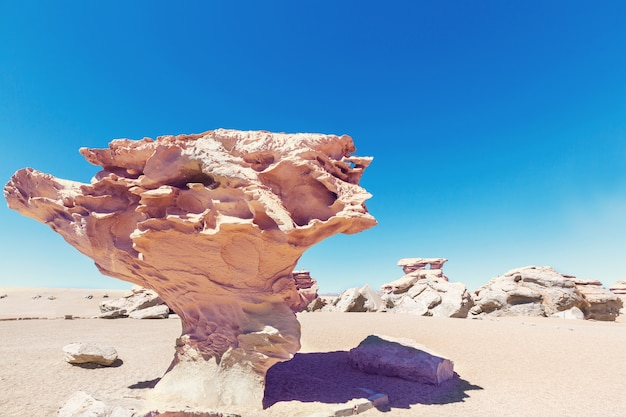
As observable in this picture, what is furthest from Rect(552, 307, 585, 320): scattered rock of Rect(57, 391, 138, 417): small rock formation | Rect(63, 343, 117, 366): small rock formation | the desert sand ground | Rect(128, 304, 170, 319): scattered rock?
Rect(57, 391, 138, 417): small rock formation

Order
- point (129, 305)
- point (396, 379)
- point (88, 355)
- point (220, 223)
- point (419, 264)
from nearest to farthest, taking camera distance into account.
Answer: point (220, 223) < point (396, 379) < point (88, 355) < point (129, 305) < point (419, 264)

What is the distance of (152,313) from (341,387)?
1852 centimetres

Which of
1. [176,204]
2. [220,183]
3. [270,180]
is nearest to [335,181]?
[270,180]

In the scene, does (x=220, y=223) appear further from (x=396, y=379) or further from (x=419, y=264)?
(x=419, y=264)

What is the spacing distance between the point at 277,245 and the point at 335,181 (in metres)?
1.95

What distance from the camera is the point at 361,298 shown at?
26062 mm

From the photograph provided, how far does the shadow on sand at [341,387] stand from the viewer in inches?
344

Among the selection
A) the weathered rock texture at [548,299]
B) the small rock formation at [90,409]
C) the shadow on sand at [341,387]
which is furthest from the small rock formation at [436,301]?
the small rock formation at [90,409]

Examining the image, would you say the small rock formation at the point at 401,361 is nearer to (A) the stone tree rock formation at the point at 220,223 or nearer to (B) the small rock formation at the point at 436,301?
(A) the stone tree rock formation at the point at 220,223

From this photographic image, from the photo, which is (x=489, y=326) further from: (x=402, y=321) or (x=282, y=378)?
(x=282, y=378)

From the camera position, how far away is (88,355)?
11.5 meters

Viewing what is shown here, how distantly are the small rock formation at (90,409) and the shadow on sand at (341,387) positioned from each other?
300cm

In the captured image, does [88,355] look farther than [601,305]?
No

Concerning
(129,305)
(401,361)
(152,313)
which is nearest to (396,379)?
(401,361)
